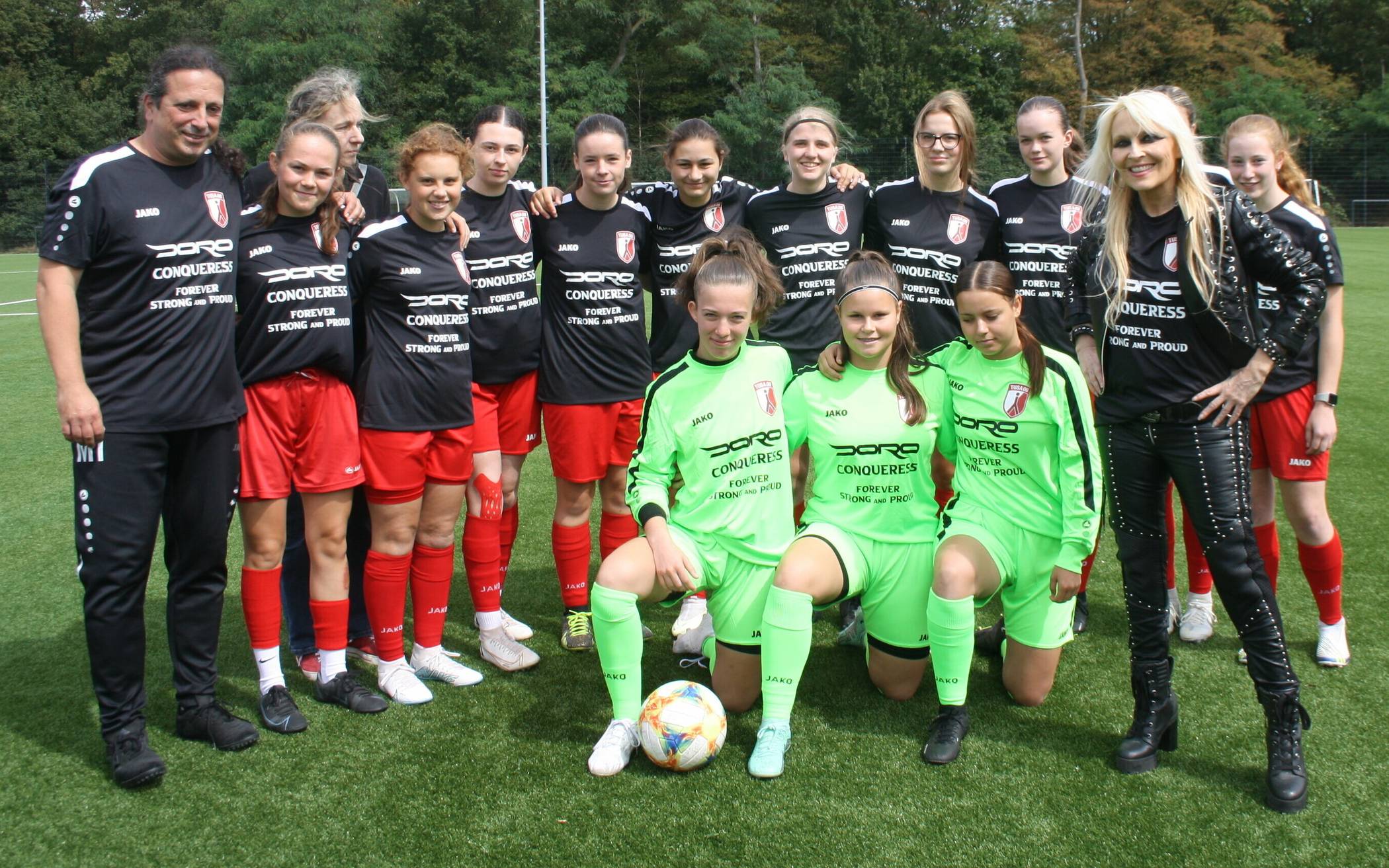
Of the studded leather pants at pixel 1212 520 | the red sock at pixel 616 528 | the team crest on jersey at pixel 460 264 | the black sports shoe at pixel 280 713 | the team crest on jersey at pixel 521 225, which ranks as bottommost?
the black sports shoe at pixel 280 713

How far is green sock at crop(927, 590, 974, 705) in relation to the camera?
3.35m

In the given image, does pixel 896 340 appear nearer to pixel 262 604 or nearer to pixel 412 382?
pixel 412 382

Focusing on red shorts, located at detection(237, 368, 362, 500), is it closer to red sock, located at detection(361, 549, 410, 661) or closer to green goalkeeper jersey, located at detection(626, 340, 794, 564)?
red sock, located at detection(361, 549, 410, 661)

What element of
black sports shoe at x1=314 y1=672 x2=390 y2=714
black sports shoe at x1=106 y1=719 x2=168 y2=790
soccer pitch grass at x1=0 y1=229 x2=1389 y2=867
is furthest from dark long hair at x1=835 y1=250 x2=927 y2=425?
black sports shoe at x1=106 y1=719 x2=168 y2=790

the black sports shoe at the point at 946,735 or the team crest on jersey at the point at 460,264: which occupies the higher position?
the team crest on jersey at the point at 460,264

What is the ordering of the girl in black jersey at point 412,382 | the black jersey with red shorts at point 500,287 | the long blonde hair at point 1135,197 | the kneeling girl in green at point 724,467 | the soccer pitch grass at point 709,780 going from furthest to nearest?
the black jersey with red shorts at point 500,287, the girl in black jersey at point 412,382, the kneeling girl in green at point 724,467, the long blonde hair at point 1135,197, the soccer pitch grass at point 709,780

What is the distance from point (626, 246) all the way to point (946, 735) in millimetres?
2222

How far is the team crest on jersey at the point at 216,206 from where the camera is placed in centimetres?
323

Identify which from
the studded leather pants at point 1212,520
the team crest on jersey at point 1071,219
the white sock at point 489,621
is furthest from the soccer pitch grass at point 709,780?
the team crest on jersey at point 1071,219

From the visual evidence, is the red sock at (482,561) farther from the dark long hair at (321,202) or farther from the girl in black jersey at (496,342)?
the dark long hair at (321,202)

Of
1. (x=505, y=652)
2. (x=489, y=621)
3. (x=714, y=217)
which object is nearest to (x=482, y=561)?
(x=489, y=621)

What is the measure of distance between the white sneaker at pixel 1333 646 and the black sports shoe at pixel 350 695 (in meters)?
3.40

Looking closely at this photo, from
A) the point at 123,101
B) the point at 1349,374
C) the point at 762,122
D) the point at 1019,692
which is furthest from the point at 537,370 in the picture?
the point at 123,101

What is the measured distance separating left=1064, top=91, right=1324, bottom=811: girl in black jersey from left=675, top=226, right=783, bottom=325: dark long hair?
1115mm
